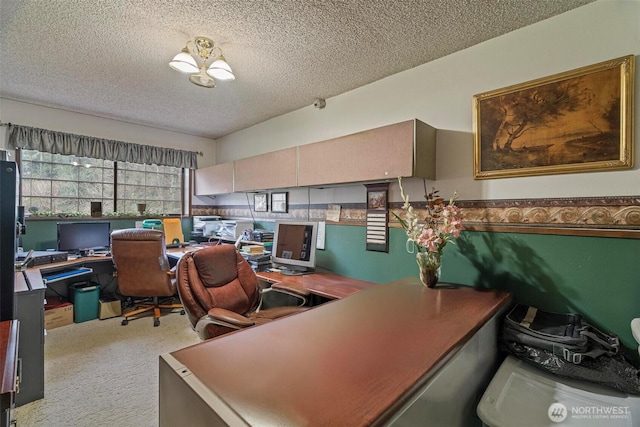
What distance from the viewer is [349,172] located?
7.96 feet

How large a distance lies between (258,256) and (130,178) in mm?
2532

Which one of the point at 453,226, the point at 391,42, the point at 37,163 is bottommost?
the point at 453,226

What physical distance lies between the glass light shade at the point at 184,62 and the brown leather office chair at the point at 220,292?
1328mm

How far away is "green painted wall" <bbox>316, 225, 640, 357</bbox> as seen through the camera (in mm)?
1541

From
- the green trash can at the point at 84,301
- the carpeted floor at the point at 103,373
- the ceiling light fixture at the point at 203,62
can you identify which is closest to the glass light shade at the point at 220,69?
the ceiling light fixture at the point at 203,62

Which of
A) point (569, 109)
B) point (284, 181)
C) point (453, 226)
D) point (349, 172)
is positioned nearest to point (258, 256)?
point (284, 181)

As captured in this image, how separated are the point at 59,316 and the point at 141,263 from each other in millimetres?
1116

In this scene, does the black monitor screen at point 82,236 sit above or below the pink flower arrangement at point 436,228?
below

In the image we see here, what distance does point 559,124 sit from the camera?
174 cm

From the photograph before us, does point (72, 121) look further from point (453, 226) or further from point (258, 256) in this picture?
point (453, 226)

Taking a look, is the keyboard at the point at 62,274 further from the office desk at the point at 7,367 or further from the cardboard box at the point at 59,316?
the office desk at the point at 7,367

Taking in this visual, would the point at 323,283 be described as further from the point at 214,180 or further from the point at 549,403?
the point at 214,180

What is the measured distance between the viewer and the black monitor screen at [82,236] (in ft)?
11.2

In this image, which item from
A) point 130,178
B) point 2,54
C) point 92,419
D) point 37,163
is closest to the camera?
point 92,419
